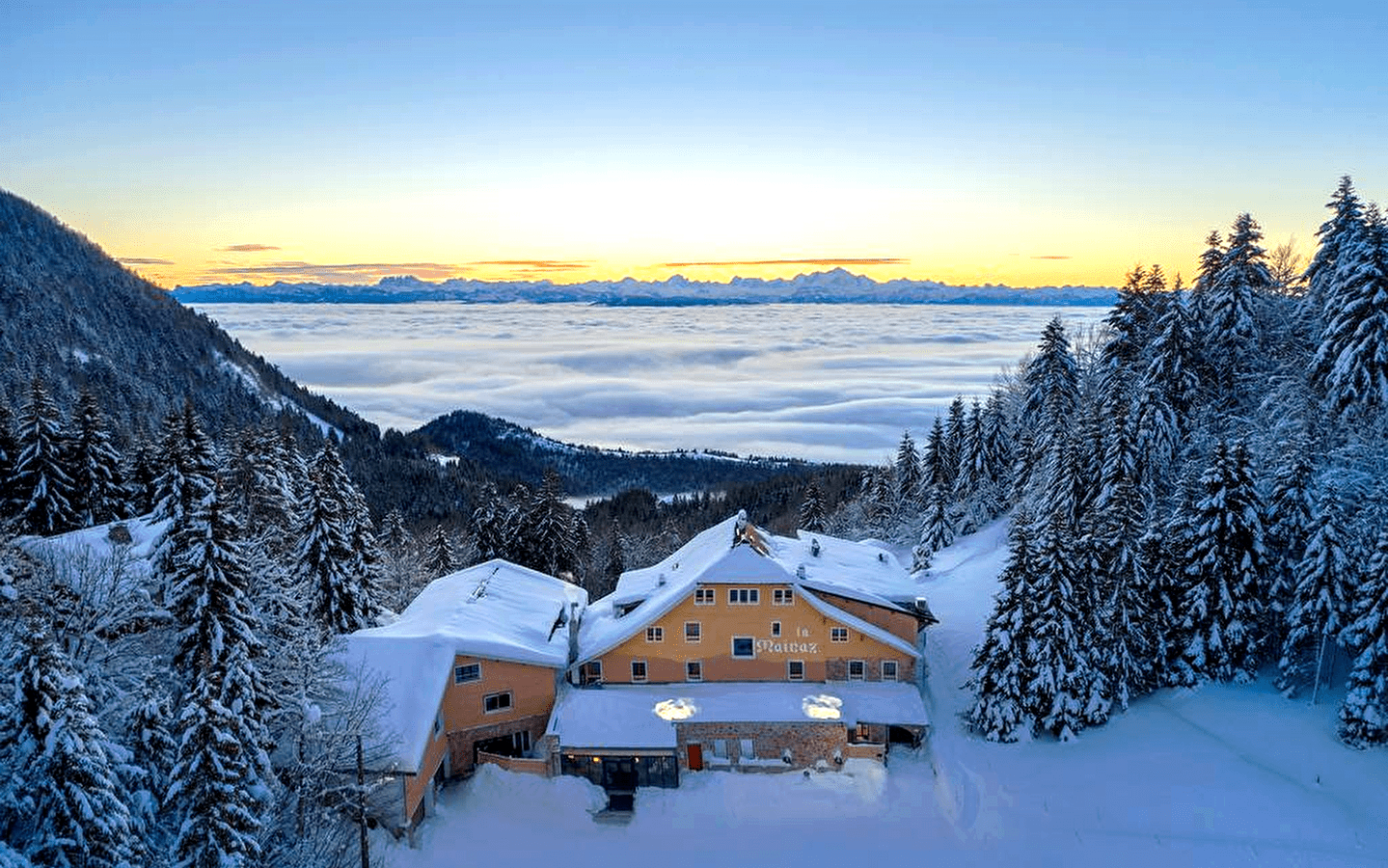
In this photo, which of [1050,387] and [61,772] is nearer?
[61,772]

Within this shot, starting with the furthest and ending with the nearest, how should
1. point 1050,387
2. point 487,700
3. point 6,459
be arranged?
point 1050,387
point 6,459
point 487,700

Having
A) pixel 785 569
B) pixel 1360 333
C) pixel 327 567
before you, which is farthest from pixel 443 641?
pixel 1360 333

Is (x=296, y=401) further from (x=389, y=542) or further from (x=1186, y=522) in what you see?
(x=1186, y=522)

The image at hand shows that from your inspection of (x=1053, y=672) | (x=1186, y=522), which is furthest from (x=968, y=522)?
(x=1053, y=672)

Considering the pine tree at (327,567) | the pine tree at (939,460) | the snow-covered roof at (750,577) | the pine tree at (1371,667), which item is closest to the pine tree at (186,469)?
the pine tree at (327,567)

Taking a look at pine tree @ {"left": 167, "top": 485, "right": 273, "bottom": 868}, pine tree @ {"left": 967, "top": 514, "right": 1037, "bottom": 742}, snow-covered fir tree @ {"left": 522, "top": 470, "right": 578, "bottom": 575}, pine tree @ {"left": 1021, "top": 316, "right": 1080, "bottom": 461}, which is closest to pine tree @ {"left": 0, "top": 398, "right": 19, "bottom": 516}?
pine tree @ {"left": 167, "top": 485, "right": 273, "bottom": 868}

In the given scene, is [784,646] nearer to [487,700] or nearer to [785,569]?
[785,569]
